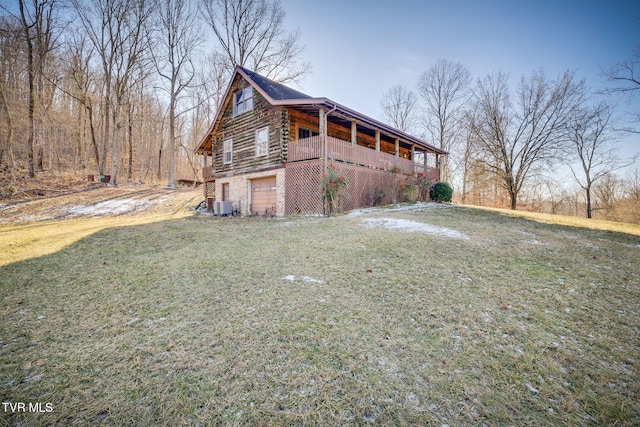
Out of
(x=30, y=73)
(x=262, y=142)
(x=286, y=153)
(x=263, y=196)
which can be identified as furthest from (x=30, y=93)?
(x=286, y=153)

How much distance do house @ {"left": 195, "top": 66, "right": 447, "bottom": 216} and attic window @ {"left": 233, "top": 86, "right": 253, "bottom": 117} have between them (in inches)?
2.1

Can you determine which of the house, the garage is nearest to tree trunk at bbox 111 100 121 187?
the house

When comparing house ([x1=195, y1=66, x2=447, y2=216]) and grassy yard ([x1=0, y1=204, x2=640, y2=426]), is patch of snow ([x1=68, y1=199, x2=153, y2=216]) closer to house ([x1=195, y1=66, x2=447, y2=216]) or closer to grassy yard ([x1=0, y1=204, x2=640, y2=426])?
house ([x1=195, y1=66, x2=447, y2=216])

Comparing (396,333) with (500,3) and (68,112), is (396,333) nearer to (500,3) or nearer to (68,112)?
(500,3)

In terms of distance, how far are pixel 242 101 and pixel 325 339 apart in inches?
602

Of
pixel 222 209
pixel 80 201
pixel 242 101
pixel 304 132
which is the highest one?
pixel 242 101

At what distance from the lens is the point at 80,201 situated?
1452cm

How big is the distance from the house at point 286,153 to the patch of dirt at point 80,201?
3417 millimetres

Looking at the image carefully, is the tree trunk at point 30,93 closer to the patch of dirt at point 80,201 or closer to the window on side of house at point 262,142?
the patch of dirt at point 80,201

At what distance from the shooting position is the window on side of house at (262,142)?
13.1m

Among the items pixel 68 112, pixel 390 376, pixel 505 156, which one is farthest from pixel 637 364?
pixel 68 112

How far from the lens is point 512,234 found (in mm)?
6832

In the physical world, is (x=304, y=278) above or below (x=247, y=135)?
below

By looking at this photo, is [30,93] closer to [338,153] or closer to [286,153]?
[286,153]
